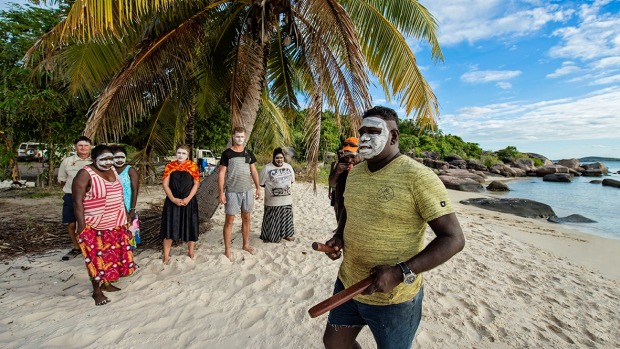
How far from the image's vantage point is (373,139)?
1647 millimetres

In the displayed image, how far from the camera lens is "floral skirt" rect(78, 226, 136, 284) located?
3211 millimetres

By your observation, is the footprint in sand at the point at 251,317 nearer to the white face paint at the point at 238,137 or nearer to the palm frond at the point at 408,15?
the white face paint at the point at 238,137

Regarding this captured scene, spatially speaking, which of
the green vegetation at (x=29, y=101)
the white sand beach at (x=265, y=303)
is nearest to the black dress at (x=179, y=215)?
the white sand beach at (x=265, y=303)

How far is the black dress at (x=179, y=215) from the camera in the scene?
4172 millimetres

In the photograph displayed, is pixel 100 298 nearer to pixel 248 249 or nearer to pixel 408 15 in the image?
pixel 248 249

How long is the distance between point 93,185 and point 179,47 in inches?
109

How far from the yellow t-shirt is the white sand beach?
1.35 m

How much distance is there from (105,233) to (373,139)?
319 centimetres

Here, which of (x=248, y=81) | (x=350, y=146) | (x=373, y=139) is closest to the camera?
(x=373, y=139)

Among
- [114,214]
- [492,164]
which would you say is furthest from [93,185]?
[492,164]

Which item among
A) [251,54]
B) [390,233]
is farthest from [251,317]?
[251,54]

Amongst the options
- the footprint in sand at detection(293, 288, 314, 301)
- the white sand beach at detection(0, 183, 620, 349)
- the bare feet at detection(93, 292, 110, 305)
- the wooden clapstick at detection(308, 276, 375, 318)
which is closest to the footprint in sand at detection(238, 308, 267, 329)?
the white sand beach at detection(0, 183, 620, 349)

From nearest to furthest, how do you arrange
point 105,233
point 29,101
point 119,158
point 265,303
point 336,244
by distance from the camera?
point 336,244 → point 265,303 → point 105,233 → point 119,158 → point 29,101

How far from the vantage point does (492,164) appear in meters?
37.3
